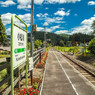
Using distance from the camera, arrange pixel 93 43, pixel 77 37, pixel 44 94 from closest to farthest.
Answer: pixel 44 94 → pixel 93 43 → pixel 77 37

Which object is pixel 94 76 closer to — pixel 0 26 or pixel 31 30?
pixel 31 30

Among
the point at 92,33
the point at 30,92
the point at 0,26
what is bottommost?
the point at 30,92

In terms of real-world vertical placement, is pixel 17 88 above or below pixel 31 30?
below

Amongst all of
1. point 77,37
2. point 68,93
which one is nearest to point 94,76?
point 68,93

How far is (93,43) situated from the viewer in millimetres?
15867

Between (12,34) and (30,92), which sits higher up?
(12,34)

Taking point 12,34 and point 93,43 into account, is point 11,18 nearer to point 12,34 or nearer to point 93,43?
point 12,34

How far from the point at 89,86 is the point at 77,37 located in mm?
133317

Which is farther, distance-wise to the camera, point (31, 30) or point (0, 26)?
point (0, 26)

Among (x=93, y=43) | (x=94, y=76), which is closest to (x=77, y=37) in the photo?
(x=93, y=43)

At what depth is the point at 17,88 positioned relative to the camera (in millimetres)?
4988

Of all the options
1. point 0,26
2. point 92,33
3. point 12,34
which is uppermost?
point 0,26

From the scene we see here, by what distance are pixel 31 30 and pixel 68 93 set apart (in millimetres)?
4259

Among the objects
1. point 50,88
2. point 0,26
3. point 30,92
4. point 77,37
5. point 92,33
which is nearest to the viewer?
point 30,92
